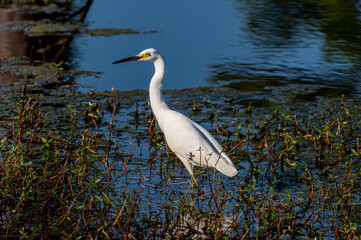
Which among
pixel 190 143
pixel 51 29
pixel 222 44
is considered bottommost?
pixel 222 44

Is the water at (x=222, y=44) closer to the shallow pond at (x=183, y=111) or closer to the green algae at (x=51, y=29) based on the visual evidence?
the shallow pond at (x=183, y=111)

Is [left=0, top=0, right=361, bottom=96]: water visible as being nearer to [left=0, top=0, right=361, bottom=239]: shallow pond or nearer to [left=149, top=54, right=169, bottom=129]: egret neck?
[left=0, top=0, right=361, bottom=239]: shallow pond

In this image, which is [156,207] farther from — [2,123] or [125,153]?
[2,123]

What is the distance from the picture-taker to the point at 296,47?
10.7 metres

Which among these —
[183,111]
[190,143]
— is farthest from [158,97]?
[183,111]

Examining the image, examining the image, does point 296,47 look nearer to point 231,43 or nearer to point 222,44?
point 231,43

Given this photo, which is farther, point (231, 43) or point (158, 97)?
point (231, 43)

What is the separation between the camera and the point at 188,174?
218 inches

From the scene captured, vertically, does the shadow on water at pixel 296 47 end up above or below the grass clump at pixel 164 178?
below

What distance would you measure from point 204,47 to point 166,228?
705 centimetres

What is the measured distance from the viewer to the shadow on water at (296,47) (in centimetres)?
871

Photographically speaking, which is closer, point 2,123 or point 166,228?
point 166,228

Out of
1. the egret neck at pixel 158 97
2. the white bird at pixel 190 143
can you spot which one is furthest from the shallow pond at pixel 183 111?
the egret neck at pixel 158 97

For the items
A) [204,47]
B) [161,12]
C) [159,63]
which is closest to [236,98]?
[159,63]
